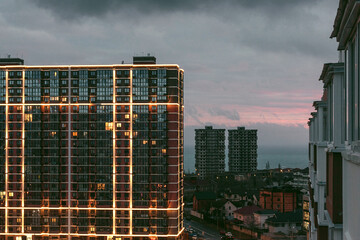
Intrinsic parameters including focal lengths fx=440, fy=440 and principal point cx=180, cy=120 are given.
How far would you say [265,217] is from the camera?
9331 centimetres

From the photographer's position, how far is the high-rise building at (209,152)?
186 metres

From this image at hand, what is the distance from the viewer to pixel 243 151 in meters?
195

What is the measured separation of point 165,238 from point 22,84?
118 feet

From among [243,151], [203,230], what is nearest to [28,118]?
[203,230]

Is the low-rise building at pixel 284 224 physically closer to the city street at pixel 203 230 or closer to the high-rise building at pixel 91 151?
the city street at pixel 203 230

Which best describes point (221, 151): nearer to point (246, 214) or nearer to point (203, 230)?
point (246, 214)

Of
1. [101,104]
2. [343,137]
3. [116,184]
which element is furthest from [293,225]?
[343,137]

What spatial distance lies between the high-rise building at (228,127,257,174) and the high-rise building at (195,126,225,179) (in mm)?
6826

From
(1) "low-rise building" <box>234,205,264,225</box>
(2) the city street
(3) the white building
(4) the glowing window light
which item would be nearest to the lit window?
(4) the glowing window light

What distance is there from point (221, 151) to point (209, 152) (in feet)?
16.9

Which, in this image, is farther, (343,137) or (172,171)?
(172,171)

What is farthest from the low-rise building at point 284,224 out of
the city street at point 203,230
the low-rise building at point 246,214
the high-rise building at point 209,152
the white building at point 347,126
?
the high-rise building at point 209,152

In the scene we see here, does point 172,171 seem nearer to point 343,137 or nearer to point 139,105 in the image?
point 139,105

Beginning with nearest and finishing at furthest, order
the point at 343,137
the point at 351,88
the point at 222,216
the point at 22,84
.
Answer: the point at 351,88, the point at 343,137, the point at 22,84, the point at 222,216
